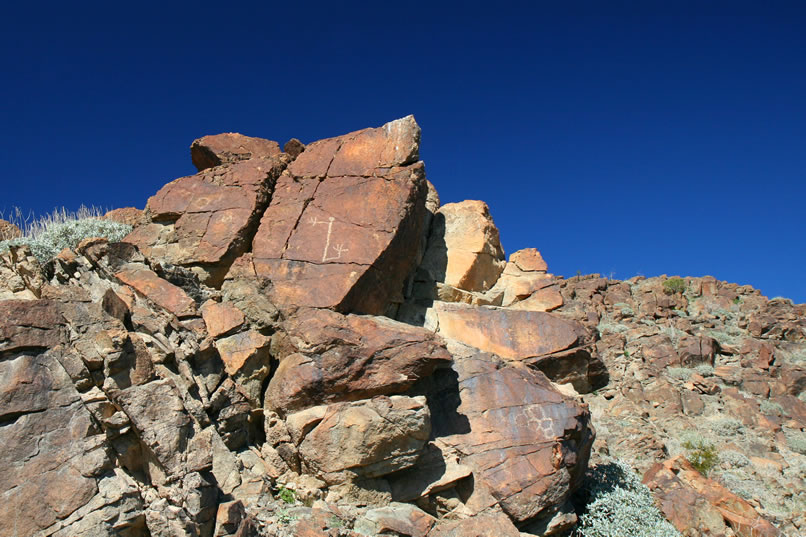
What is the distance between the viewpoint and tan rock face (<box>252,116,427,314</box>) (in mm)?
7953

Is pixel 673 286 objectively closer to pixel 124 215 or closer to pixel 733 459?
pixel 733 459

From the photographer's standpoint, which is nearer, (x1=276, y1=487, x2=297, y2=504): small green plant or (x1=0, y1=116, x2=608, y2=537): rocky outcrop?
(x1=0, y1=116, x2=608, y2=537): rocky outcrop

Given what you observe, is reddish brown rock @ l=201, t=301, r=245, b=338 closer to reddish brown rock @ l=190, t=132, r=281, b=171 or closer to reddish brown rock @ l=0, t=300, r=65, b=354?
reddish brown rock @ l=0, t=300, r=65, b=354

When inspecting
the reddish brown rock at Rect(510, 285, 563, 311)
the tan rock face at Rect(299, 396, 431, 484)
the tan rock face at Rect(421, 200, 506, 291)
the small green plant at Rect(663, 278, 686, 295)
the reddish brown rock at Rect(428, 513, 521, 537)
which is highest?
the small green plant at Rect(663, 278, 686, 295)

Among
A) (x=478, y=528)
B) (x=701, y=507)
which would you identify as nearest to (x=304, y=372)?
(x=478, y=528)

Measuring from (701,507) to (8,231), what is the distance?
11.8m

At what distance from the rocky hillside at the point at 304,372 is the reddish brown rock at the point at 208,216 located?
4 cm

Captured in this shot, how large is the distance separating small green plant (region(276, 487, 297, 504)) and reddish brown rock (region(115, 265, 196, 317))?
8.16ft

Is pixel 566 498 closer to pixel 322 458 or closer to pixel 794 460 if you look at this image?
pixel 322 458

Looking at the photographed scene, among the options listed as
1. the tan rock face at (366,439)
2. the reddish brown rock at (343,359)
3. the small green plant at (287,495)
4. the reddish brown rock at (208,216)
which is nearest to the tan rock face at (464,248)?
the reddish brown rock at (343,359)

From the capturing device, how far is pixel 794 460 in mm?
13367

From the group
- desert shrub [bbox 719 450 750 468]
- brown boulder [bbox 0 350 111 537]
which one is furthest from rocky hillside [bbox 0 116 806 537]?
desert shrub [bbox 719 450 750 468]

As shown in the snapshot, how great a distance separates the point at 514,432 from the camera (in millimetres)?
7688

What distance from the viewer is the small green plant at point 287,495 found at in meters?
6.56
